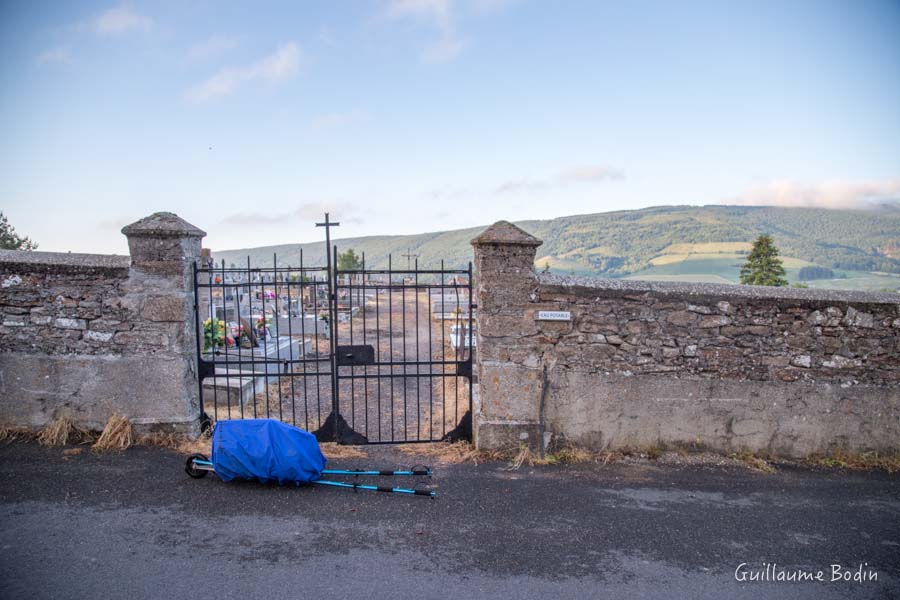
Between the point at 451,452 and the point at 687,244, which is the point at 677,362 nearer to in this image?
the point at 451,452

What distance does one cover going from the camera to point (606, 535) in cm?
382

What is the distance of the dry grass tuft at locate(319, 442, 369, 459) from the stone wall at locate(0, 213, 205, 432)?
1.42m

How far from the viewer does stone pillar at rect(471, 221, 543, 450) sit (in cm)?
518

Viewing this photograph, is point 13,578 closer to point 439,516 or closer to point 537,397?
point 439,516

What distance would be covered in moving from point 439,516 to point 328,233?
2.97 meters

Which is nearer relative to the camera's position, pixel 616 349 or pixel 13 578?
pixel 13 578

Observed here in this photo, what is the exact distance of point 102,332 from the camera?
5250mm

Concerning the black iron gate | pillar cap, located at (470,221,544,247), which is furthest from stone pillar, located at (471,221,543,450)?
the black iron gate

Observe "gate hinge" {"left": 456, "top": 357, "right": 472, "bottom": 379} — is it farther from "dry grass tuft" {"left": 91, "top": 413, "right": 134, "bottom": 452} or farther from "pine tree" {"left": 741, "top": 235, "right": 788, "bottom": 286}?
"pine tree" {"left": 741, "top": 235, "right": 788, "bottom": 286}

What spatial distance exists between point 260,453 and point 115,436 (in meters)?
2.02

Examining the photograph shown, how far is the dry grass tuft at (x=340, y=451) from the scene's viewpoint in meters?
5.30

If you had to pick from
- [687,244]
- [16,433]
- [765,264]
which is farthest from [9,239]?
[687,244]

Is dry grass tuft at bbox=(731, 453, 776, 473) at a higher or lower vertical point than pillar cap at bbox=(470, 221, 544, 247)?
lower

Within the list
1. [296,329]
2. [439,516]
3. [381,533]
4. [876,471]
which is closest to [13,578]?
[381,533]
